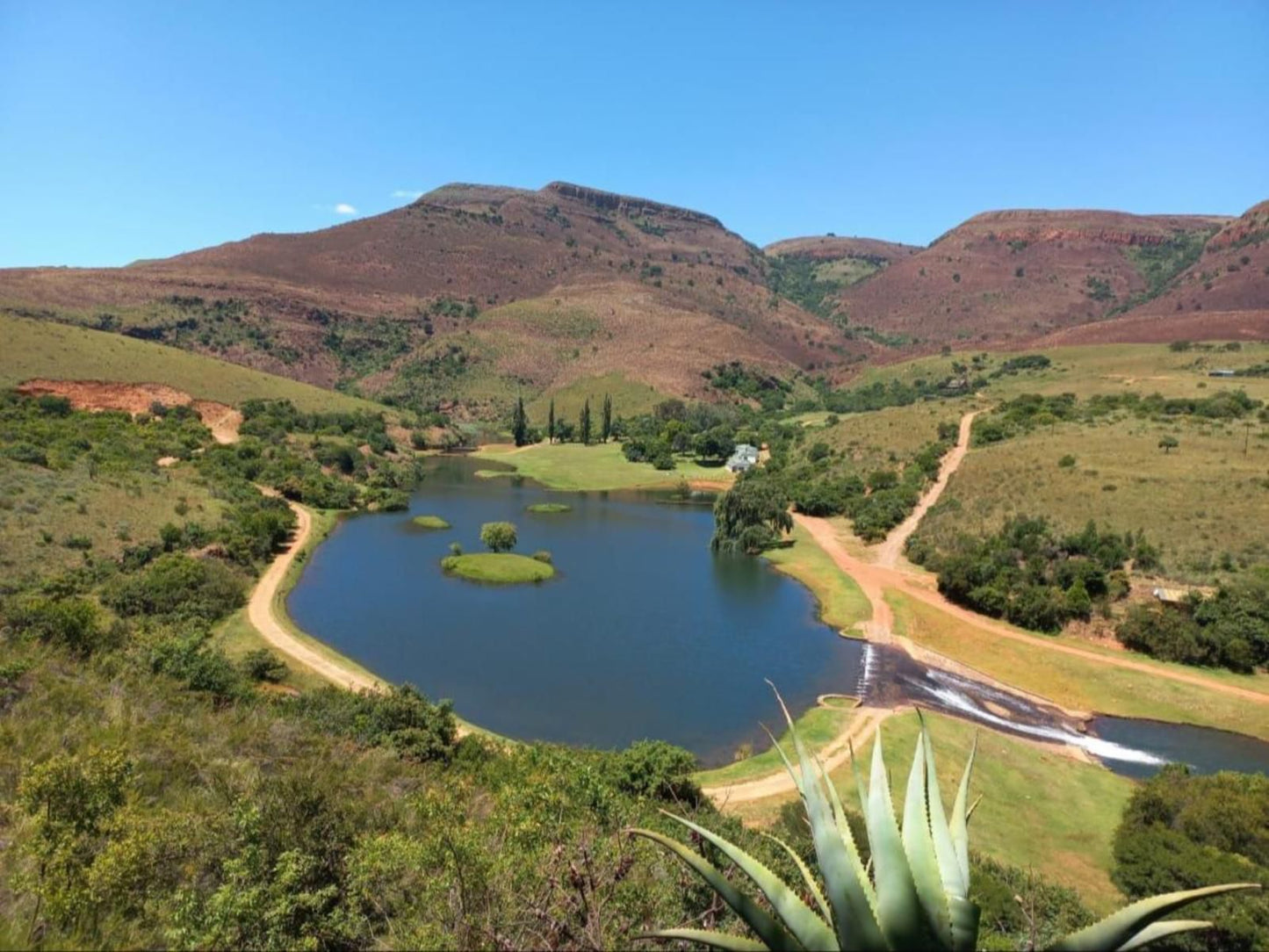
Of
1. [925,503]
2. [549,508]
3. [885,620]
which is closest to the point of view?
[885,620]

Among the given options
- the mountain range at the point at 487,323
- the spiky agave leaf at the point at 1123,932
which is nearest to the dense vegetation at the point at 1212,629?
the spiky agave leaf at the point at 1123,932

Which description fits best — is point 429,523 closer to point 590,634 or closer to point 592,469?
point 590,634

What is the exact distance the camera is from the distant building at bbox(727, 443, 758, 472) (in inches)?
3457

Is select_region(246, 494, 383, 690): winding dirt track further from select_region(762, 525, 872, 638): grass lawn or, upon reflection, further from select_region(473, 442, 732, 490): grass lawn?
select_region(473, 442, 732, 490): grass lawn

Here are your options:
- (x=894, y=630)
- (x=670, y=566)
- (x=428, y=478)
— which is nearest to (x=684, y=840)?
(x=894, y=630)

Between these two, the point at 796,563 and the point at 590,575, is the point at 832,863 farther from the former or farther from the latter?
the point at 796,563

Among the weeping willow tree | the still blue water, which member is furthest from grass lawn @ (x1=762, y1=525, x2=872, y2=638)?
the weeping willow tree

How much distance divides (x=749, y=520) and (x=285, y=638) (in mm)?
35417

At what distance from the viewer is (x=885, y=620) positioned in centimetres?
4109

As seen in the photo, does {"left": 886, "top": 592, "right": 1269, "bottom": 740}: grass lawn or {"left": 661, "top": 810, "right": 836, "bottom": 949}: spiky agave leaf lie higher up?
{"left": 661, "top": 810, "right": 836, "bottom": 949}: spiky agave leaf

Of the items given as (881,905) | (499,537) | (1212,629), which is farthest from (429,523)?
(881,905)

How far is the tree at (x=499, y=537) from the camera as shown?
5172 cm

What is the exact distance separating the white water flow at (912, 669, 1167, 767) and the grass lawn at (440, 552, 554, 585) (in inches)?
961

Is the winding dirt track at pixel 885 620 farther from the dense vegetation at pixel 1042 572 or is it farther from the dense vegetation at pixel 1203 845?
the dense vegetation at pixel 1203 845
